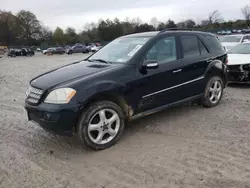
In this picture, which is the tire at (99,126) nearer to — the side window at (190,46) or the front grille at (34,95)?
the front grille at (34,95)

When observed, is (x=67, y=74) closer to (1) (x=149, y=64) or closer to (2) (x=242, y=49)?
(1) (x=149, y=64)

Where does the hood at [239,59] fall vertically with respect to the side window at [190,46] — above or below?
below

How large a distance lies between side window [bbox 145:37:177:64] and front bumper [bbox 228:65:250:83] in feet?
11.8

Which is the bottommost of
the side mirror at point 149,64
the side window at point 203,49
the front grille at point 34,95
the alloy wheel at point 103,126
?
the alloy wheel at point 103,126

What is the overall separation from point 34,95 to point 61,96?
0.56 metres

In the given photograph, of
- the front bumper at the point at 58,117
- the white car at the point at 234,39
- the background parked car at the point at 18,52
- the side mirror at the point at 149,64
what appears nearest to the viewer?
the front bumper at the point at 58,117

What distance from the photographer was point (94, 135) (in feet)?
13.6

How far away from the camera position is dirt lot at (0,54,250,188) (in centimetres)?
326

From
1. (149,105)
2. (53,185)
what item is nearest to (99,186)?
(53,185)

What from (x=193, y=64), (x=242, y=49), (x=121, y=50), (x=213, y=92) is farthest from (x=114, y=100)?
(x=242, y=49)

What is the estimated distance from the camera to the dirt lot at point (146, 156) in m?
3.26

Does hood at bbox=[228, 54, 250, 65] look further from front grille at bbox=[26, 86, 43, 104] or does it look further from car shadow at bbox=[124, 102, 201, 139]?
front grille at bbox=[26, 86, 43, 104]

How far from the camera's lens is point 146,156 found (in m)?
3.84

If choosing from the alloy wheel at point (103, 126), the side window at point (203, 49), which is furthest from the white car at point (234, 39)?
the alloy wheel at point (103, 126)
